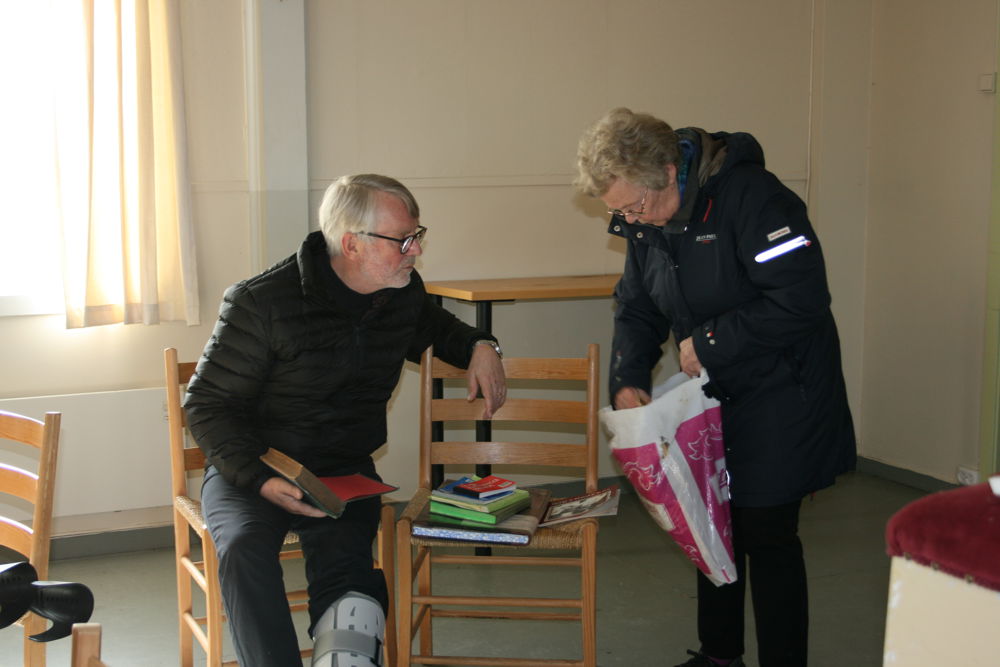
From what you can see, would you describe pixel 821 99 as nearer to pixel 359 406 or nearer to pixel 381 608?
pixel 359 406

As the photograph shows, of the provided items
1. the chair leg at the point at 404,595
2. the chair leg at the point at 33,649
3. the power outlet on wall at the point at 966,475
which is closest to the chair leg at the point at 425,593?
the chair leg at the point at 404,595

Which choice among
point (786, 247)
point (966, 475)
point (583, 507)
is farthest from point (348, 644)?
point (966, 475)

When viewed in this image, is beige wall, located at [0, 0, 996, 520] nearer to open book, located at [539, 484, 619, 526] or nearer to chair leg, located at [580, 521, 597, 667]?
open book, located at [539, 484, 619, 526]

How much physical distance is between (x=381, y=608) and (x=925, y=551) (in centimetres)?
112

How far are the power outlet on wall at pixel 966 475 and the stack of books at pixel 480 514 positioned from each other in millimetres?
2298

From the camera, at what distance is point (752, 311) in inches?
86.3

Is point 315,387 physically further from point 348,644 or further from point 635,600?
point 635,600

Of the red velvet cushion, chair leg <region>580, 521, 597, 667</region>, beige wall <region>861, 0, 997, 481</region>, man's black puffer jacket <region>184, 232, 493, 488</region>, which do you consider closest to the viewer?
the red velvet cushion

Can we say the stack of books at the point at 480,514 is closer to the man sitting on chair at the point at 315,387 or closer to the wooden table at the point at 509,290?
the man sitting on chair at the point at 315,387

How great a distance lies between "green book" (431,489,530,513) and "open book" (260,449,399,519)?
0.18 m

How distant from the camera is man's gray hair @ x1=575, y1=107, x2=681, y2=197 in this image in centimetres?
217

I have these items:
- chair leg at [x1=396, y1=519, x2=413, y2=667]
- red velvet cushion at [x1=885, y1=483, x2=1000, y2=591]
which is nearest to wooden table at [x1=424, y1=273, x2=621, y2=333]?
chair leg at [x1=396, y1=519, x2=413, y2=667]

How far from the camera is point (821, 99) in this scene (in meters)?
4.48

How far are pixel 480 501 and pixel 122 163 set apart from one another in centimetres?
184
